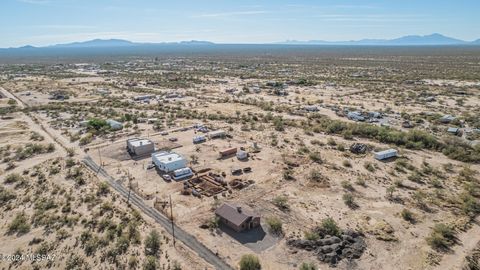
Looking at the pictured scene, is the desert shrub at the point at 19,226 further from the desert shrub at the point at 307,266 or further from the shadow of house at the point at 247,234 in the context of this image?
the desert shrub at the point at 307,266

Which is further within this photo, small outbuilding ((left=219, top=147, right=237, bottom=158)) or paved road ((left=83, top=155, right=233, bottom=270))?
small outbuilding ((left=219, top=147, right=237, bottom=158))

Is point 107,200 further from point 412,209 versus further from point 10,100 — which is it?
point 10,100

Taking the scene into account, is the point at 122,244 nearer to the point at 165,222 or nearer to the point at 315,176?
the point at 165,222

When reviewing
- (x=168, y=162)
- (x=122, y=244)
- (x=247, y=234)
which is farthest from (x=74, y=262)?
(x=168, y=162)

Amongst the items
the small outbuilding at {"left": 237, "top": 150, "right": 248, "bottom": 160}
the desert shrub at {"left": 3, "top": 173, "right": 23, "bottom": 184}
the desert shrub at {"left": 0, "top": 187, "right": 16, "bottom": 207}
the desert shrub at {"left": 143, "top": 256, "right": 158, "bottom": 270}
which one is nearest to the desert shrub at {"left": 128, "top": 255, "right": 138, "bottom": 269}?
the desert shrub at {"left": 143, "top": 256, "right": 158, "bottom": 270}

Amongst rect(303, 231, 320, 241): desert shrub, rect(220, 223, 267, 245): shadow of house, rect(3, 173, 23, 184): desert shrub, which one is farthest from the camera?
rect(3, 173, 23, 184): desert shrub

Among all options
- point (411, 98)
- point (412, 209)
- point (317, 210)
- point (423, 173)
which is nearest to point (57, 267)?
point (317, 210)

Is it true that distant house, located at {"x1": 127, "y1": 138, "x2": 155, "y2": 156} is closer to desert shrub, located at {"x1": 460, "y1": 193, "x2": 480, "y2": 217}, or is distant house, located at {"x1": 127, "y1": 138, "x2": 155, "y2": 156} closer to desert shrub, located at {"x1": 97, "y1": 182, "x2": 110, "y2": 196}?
desert shrub, located at {"x1": 97, "y1": 182, "x2": 110, "y2": 196}
